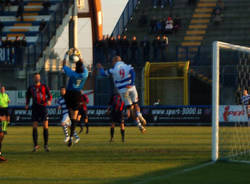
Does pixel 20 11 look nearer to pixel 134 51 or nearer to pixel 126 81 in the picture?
pixel 134 51

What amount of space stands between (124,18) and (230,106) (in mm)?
16578

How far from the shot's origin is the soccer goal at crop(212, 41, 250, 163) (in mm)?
11445

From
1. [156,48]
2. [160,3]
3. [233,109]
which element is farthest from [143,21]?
[233,109]

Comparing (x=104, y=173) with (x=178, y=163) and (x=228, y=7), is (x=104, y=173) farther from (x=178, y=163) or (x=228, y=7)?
(x=228, y=7)

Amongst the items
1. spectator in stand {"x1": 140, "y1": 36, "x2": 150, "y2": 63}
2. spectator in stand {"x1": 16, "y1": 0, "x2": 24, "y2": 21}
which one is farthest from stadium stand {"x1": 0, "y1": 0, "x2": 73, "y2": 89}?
spectator in stand {"x1": 140, "y1": 36, "x2": 150, "y2": 63}

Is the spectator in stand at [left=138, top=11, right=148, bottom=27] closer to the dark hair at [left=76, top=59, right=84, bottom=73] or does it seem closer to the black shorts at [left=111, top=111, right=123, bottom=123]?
the black shorts at [left=111, top=111, right=123, bottom=123]

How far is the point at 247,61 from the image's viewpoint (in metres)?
20.9

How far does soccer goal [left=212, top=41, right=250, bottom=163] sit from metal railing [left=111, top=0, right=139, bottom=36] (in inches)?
507

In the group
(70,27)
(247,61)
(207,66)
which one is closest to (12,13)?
(70,27)

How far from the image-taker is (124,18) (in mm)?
43406

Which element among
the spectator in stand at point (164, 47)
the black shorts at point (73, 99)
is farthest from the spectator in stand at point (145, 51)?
the black shorts at point (73, 99)

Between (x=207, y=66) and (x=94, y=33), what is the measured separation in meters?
13.3

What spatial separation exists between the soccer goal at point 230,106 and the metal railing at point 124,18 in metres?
12.9

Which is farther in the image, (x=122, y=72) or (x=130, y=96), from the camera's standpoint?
(x=130, y=96)
